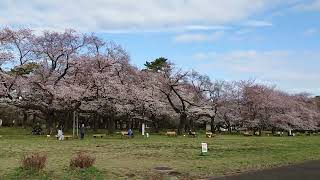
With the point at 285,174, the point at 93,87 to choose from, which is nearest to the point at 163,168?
the point at 285,174

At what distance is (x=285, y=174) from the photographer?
54.9ft

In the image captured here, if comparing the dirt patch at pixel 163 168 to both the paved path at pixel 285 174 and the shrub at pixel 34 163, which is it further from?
the shrub at pixel 34 163

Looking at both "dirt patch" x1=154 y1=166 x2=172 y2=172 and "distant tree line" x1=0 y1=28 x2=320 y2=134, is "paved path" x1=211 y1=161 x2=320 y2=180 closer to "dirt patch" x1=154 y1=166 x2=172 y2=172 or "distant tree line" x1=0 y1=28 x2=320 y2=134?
"dirt patch" x1=154 y1=166 x2=172 y2=172

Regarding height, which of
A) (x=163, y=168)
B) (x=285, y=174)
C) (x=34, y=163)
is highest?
→ (x=34, y=163)

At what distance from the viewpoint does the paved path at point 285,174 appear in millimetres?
15625

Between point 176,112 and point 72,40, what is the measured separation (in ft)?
62.1

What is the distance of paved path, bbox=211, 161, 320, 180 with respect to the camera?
15.6 m

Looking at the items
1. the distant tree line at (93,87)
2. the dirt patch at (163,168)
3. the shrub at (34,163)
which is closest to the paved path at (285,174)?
the dirt patch at (163,168)

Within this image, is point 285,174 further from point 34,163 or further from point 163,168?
point 34,163

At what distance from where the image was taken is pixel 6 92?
1736 inches

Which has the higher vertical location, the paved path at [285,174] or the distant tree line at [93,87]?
the distant tree line at [93,87]

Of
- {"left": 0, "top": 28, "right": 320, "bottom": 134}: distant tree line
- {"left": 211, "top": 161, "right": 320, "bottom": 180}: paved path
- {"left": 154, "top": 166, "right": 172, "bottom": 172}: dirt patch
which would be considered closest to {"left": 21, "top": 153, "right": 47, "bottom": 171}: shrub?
{"left": 154, "top": 166, "right": 172, "bottom": 172}: dirt patch

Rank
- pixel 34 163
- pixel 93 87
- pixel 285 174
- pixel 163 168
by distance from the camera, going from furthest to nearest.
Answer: pixel 93 87 → pixel 163 168 → pixel 285 174 → pixel 34 163

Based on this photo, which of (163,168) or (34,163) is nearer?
(34,163)
